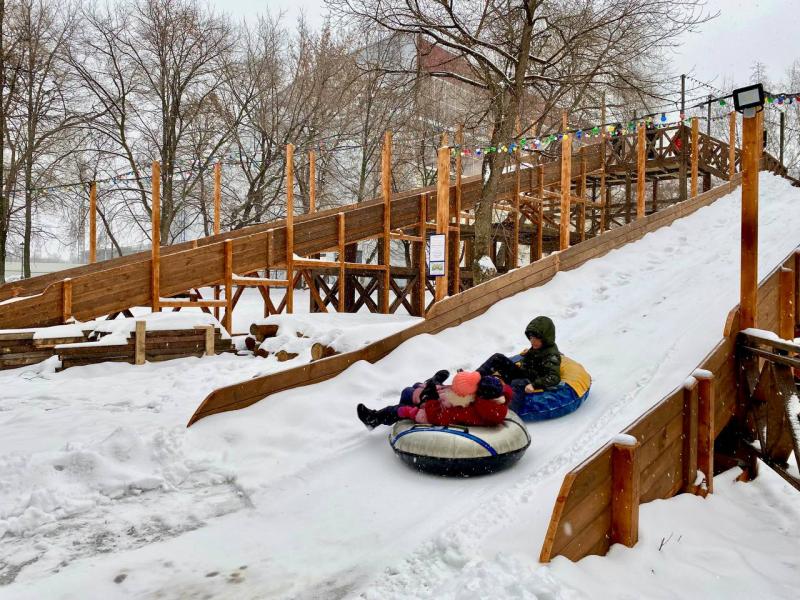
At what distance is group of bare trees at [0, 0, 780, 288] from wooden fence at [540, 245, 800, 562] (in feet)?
23.6

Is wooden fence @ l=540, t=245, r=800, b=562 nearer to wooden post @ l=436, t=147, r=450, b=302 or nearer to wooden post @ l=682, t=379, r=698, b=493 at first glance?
wooden post @ l=682, t=379, r=698, b=493

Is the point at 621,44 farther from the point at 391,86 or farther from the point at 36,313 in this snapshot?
the point at 36,313

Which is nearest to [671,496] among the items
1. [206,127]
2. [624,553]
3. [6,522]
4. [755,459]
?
[624,553]

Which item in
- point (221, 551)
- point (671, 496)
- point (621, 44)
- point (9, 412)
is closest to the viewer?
point (221, 551)

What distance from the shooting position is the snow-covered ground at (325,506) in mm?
3111

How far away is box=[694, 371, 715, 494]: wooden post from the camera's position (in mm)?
4582

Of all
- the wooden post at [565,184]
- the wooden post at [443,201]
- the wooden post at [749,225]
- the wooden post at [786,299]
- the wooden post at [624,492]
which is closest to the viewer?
the wooden post at [624,492]

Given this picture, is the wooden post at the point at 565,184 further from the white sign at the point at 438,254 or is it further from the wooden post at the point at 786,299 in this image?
the wooden post at the point at 786,299

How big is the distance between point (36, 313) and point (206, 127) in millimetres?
15095

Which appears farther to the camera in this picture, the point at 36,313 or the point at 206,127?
the point at 206,127

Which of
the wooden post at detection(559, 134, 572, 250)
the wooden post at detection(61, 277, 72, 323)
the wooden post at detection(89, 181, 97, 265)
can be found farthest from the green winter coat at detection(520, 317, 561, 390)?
the wooden post at detection(89, 181, 97, 265)

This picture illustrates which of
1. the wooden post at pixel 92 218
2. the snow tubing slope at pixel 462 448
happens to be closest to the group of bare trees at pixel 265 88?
the wooden post at pixel 92 218

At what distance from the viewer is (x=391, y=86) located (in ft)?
44.4

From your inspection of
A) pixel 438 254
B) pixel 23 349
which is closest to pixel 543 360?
pixel 438 254
